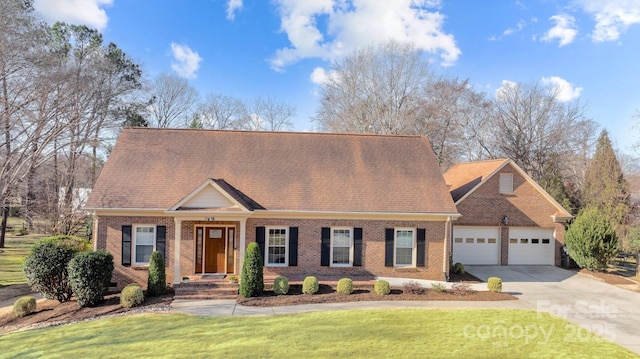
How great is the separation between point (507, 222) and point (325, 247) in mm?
10435

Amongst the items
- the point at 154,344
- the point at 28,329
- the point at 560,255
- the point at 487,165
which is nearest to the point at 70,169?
the point at 28,329

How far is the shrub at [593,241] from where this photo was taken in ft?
61.1

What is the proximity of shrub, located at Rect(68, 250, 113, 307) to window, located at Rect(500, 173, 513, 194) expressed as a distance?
1888 cm

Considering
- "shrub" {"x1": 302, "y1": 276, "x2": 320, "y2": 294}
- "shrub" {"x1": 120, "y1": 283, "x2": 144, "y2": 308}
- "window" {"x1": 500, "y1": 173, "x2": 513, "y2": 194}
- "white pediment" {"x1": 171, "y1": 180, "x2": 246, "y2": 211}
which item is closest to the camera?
"shrub" {"x1": 120, "y1": 283, "x2": 144, "y2": 308}

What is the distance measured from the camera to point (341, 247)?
54.0 feet

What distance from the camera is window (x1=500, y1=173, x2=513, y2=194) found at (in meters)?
20.5

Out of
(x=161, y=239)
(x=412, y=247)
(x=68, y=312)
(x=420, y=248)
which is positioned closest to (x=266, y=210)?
(x=161, y=239)

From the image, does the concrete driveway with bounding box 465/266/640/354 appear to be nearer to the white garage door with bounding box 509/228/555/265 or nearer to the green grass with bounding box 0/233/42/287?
the white garage door with bounding box 509/228/555/265

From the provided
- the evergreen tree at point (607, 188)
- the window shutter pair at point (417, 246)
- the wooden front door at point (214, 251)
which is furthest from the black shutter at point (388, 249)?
the evergreen tree at point (607, 188)

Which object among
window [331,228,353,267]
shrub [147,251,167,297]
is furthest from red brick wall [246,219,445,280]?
shrub [147,251,167,297]

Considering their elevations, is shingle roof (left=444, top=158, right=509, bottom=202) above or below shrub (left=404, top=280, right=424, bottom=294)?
above

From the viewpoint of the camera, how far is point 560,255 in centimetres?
2058

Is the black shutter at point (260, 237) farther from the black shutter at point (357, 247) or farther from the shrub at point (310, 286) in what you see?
the black shutter at point (357, 247)

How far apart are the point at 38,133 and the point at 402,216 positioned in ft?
66.6
